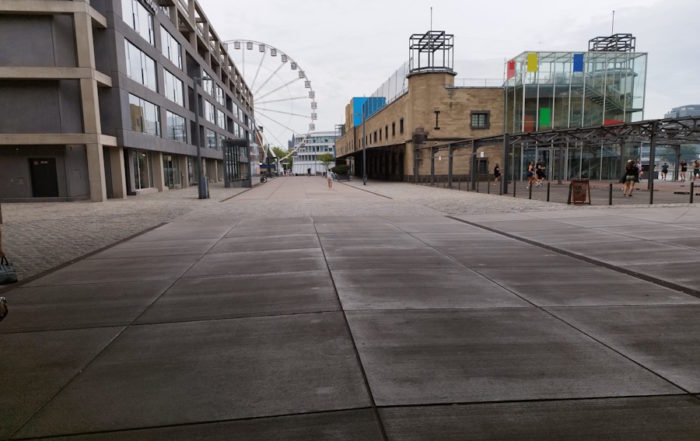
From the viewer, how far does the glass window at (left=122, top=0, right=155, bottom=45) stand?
95.4 feet

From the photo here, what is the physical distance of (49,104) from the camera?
25000mm

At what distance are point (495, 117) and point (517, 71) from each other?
4462 mm

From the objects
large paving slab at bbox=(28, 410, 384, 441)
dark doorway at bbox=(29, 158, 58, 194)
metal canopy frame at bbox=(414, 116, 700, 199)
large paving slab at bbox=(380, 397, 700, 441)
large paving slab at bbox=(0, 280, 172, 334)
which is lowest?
large paving slab at bbox=(380, 397, 700, 441)

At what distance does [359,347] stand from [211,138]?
54.5m

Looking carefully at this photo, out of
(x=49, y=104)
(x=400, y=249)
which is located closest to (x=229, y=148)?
(x=49, y=104)

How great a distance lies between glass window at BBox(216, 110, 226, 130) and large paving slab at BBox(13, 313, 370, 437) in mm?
57831

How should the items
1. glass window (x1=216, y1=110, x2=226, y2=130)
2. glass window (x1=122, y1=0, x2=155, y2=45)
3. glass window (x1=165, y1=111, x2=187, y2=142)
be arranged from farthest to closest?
1. glass window (x1=216, y1=110, x2=226, y2=130)
2. glass window (x1=165, y1=111, x2=187, y2=142)
3. glass window (x1=122, y1=0, x2=155, y2=45)

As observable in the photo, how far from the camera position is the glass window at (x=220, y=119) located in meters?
59.0

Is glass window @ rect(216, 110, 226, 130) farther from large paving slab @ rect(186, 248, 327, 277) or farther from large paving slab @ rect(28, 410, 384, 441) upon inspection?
large paving slab @ rect(28, 410, 384, 441)

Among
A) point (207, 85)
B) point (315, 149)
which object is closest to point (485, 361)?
point (207, 85)

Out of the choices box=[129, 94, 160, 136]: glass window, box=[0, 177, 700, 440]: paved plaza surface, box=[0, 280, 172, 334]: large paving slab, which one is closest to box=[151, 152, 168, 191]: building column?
box=[129, 94, 160, 136]: glass window

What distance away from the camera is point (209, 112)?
53719 mm

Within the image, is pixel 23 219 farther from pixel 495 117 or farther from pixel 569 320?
pixel 495 117

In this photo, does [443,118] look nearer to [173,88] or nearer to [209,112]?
[173,88]
